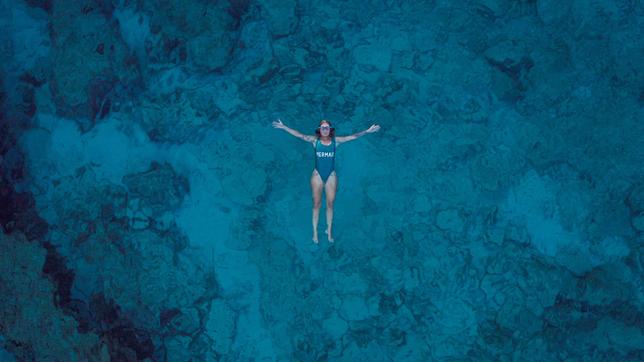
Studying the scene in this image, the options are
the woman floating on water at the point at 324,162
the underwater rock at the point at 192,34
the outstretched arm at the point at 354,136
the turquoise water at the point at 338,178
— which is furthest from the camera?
the underwater rock at the point at 192,34

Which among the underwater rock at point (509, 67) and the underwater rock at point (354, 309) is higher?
the underwater rock at point (509, 67)

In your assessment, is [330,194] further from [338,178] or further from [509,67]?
[509,67]

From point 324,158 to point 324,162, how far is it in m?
0.05

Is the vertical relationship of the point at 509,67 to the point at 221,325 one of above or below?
above

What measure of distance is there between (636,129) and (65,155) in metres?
6.77

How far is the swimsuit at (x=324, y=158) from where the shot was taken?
15.8ft

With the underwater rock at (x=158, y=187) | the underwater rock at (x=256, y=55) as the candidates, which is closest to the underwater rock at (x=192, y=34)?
the underwater rock at (x=256, y=55)

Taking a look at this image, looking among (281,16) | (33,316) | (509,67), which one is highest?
(281,16)

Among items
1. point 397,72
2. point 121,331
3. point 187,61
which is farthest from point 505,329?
point 187,61

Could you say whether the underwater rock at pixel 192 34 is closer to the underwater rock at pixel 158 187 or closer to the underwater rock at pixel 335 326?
the underwater rock at pixel 158 187

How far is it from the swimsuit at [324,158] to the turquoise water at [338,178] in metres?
0.43

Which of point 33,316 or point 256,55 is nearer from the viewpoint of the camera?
point 33,316

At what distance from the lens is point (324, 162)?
4887 millimetres

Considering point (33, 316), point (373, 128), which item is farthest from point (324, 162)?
point (33, 316)
